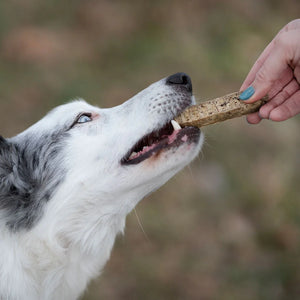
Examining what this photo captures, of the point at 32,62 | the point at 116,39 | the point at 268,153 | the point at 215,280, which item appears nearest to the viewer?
the point at 215,280

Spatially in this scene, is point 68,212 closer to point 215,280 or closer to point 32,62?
point 215,280

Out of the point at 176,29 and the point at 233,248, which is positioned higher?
the point at 176,29

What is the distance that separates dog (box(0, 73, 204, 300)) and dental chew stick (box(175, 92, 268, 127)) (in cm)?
6

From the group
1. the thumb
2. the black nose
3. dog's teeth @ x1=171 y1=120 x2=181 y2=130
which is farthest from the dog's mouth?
the thumb

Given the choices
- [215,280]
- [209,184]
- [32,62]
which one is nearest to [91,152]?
[215,280]

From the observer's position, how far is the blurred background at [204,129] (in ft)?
15.7

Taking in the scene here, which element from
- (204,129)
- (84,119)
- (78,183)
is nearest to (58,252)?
(78,183)

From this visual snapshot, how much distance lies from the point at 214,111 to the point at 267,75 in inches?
16.0

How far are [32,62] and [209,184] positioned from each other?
3741 millimetres

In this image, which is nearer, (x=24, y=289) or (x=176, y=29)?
(x=24, y=289)

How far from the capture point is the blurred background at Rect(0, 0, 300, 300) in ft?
15.7

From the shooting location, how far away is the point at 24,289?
2754 millimetres

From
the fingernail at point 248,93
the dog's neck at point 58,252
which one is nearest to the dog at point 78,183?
the dog's neck at point 58,252

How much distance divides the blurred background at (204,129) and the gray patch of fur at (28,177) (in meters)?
1.41
